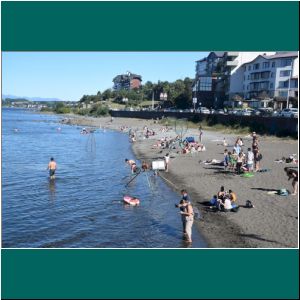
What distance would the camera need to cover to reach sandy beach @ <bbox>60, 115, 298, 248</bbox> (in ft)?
38.0

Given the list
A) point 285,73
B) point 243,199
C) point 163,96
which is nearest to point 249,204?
point 243,199

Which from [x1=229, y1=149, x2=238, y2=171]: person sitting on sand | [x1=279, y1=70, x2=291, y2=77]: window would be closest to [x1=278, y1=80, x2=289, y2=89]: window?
[x1=279, y1=70, x2=291, y2=77]: window

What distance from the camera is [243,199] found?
15602 mm

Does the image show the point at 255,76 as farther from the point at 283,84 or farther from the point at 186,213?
the point at 186,213

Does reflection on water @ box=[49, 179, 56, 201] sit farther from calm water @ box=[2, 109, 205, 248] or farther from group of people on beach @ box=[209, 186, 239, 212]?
group of people on beach @ box=[209, 186, 239, 212]

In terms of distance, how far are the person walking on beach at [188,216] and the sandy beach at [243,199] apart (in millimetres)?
588

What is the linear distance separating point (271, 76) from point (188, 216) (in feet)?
166

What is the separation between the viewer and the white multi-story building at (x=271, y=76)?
51.9m

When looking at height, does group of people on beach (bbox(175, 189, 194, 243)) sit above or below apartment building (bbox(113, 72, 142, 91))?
below

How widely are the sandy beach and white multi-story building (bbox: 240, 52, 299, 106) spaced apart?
77.4 ft

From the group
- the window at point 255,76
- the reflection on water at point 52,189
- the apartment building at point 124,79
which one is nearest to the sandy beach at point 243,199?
the apartment building at point 124,79

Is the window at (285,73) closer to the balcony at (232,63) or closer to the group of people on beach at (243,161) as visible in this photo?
the balcony at (232,63)

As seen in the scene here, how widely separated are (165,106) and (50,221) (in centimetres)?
4893

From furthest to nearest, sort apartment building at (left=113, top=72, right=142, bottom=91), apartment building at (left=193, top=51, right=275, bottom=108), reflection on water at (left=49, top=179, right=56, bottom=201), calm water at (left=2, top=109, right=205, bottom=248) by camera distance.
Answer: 1. apartment building at (left=193, top=51, right=275, bottom=108)
2. reflection on water at (left=49, top=179, right=56, bottom=201)
3. apartment building at (left=113, top=72, right=142, bottom=91)
4. calm water at (left=2, top=109, right=205, bottom=248)
